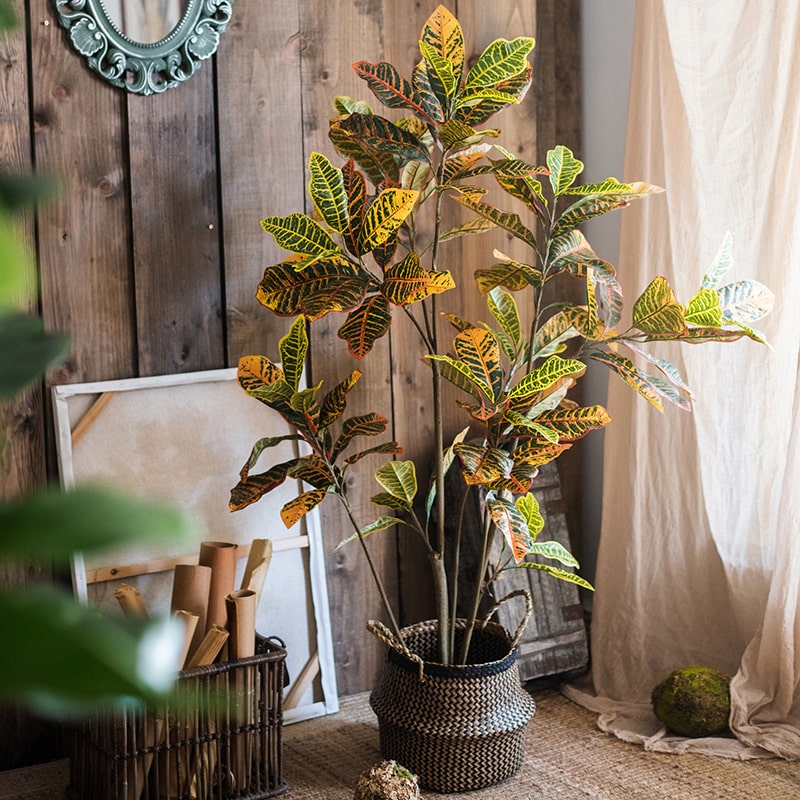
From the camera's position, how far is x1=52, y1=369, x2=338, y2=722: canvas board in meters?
2.17

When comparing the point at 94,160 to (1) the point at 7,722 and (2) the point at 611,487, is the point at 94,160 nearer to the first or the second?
(1) the point at 7,722

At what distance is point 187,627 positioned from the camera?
195cm

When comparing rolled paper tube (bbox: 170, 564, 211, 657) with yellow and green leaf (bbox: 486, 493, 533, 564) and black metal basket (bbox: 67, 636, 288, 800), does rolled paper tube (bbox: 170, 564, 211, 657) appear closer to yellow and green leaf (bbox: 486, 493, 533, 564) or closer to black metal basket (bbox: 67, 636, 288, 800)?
black metal basket (bbox: 67, 636, 288, 800)

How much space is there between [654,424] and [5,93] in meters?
1.61

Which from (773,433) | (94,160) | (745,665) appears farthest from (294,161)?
(745,665)

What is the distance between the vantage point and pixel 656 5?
2354mm

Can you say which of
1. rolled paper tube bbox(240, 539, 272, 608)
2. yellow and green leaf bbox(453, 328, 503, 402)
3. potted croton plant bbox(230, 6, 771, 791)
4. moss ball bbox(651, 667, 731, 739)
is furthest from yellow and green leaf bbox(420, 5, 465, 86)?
moss ball bbox(651, 667, 731, 739)

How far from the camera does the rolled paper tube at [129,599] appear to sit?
2.02m

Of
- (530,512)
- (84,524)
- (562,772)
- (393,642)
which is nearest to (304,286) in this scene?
(530,512)

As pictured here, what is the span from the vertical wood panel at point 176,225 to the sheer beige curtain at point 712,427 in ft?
3.26

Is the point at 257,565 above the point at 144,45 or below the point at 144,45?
below

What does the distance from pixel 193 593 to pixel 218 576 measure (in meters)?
0.07

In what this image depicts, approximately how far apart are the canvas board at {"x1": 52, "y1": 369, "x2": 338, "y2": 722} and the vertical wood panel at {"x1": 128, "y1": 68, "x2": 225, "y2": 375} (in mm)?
87

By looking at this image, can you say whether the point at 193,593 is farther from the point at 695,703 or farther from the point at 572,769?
the point at 695,703
